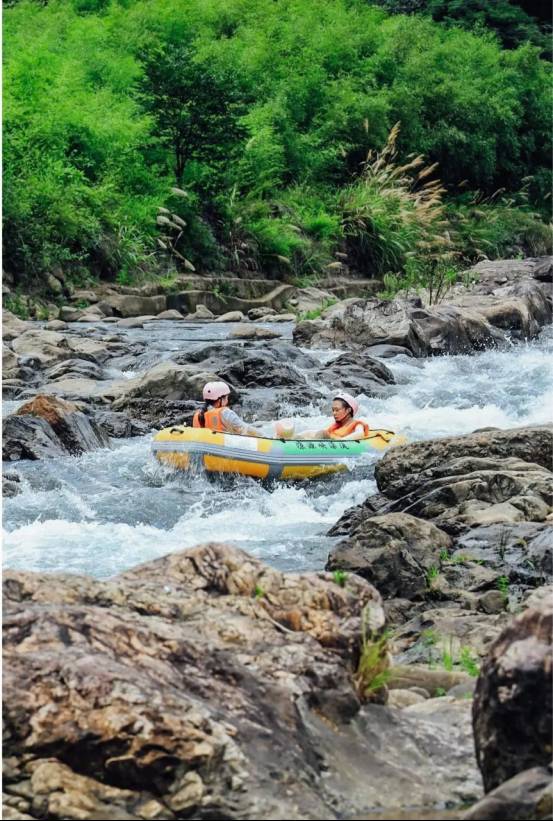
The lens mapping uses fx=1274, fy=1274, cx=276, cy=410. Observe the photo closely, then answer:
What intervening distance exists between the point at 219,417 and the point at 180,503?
1.57 metres

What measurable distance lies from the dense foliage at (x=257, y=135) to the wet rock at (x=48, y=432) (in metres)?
9.87

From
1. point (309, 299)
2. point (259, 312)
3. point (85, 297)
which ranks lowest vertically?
point (309, 299)

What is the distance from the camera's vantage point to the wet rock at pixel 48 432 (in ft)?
37.1

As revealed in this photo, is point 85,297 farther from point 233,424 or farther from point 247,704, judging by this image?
point 247,704

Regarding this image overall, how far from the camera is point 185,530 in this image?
902 centimetres

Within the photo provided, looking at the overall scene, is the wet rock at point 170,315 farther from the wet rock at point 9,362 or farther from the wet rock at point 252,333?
the wet rock at point 9,362

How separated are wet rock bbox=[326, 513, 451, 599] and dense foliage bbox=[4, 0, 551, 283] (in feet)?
50.2

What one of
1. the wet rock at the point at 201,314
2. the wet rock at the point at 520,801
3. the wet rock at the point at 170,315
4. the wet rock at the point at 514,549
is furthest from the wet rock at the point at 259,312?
the wet rock at the point at 520,801

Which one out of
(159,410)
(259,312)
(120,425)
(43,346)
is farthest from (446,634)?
(259,312)

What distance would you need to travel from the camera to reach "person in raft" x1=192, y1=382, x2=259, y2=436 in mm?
11438

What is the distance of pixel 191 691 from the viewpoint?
3.05 m

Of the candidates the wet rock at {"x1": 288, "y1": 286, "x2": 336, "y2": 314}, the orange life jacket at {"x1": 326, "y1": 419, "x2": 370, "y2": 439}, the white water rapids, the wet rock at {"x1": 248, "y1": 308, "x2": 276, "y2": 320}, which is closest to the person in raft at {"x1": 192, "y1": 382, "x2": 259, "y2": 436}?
the white water rapids

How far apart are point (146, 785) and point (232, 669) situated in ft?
1.34

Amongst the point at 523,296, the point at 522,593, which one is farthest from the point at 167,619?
the point at 523,296
